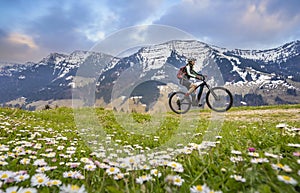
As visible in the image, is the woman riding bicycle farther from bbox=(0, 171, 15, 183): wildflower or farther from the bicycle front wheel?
bbox=(0, 171, 15, 183): wildflower

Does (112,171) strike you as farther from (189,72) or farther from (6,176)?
(189,72)

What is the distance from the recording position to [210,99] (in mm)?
16469

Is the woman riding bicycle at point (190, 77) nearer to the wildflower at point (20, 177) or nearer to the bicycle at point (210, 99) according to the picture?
the bicycle at point (210, 99)

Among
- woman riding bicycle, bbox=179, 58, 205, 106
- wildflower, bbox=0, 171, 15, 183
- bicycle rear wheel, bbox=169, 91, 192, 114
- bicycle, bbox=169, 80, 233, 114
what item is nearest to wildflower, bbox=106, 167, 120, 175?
wildflower, bbox=0, 171, 15, 183

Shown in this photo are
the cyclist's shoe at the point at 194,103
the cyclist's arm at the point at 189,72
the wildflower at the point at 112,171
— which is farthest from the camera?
the cyclist's shoe at the point at 194,103

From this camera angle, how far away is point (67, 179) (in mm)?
2990

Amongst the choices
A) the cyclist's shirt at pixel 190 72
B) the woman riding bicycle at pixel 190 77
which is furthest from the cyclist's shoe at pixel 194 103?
the cyclist's shirt at pixel 190 72

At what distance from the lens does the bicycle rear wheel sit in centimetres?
1703

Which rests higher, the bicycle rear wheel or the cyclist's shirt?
the cyclist's shirt

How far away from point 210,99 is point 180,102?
78.5 inches

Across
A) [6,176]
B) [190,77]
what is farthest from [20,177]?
[190,77]

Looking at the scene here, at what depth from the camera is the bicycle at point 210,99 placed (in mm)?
16234

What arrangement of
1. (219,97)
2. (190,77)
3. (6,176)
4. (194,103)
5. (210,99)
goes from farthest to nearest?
(194,103), (210,99), (219,97), (190,77), (6,176)

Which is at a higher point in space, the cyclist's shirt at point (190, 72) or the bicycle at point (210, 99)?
the cyclist's shirt at point (190, 72)
